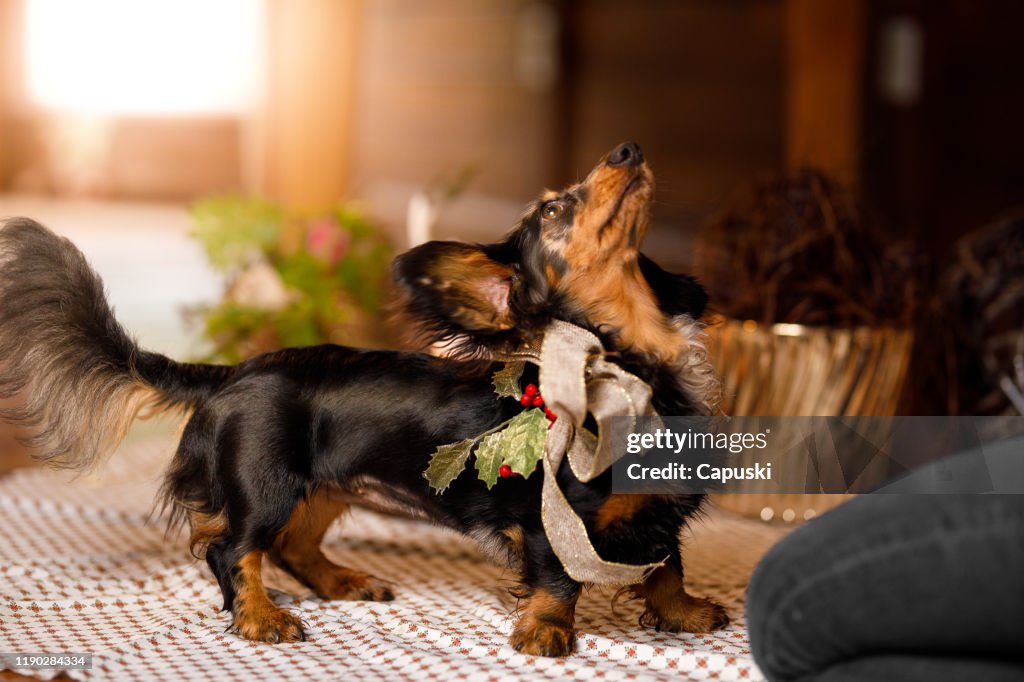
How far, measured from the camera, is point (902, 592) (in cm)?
132

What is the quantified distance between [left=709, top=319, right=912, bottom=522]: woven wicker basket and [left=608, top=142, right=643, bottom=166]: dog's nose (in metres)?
→ 0.93

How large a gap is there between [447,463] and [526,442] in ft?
0.41

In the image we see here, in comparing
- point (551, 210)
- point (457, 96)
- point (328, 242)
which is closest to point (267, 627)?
point (551, 210)

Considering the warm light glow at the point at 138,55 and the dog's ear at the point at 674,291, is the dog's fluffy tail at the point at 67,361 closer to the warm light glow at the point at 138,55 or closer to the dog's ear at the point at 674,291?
the dog's ear at the point at 674,291

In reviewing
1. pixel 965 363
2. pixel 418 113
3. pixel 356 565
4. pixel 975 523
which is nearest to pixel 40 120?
pixel 418 113

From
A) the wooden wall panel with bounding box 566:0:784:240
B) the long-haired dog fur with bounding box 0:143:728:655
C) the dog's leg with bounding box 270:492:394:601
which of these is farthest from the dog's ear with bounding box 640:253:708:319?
the wooden wall panel with bounding box 566:0:784:240

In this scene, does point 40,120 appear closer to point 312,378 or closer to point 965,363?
point 312,378

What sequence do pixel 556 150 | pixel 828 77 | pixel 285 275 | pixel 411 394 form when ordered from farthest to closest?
pixel 556 150 < pixel 828 77 < pixel 285 275 < pixel 411 394

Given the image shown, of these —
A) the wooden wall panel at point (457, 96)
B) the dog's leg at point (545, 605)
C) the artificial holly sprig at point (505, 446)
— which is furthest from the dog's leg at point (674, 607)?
the wooden wall panel at point (457, 96)

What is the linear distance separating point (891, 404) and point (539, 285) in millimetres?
1221

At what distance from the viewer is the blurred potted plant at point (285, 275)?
2.89m

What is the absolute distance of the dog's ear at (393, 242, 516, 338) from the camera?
1641 mm

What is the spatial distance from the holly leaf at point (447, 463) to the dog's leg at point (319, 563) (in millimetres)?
323

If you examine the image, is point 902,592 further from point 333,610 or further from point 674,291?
point 333,610
